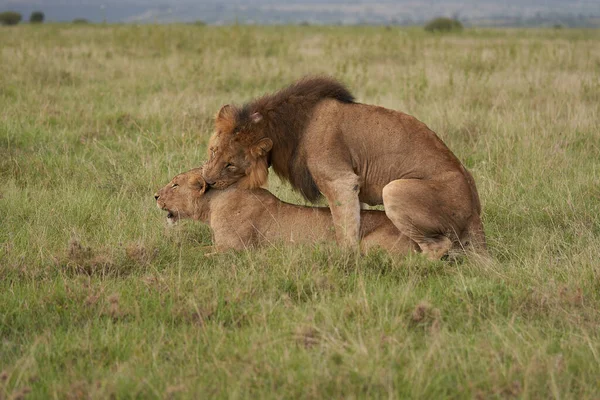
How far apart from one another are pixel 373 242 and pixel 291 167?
88cm

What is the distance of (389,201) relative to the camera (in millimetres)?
5754

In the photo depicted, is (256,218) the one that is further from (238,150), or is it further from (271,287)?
(271,287)

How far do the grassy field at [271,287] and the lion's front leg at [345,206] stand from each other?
0.83 ft

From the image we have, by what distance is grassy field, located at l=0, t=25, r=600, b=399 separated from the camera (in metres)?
3.91

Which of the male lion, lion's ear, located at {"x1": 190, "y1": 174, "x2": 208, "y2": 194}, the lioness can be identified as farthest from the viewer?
lion's ear, located at {"x1": 190, "y1": 174, "x2": 208, "y2": 194}

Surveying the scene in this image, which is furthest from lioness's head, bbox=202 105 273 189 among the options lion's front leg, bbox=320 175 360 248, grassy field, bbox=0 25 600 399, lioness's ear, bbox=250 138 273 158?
grassy field, bbox=0 25 600 399

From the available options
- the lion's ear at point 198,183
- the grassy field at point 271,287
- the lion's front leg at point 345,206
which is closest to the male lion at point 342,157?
the lion's front leg at point 345,206

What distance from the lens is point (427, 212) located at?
566 cm

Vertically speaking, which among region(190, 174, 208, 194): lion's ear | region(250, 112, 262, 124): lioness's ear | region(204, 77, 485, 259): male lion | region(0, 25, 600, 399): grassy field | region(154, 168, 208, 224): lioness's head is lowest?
region(0, 25, 600, 399): grassy field

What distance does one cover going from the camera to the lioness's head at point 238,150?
6090 mm

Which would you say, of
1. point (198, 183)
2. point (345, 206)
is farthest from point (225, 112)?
point (345, 206)

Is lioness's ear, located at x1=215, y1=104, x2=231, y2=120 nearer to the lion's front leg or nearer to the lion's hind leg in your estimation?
the lion's front leg

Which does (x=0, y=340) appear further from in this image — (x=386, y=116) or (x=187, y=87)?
(x=187, y=87)

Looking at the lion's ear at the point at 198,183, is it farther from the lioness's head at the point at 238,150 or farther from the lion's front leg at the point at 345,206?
the lion's front leg at the point at 345,206
